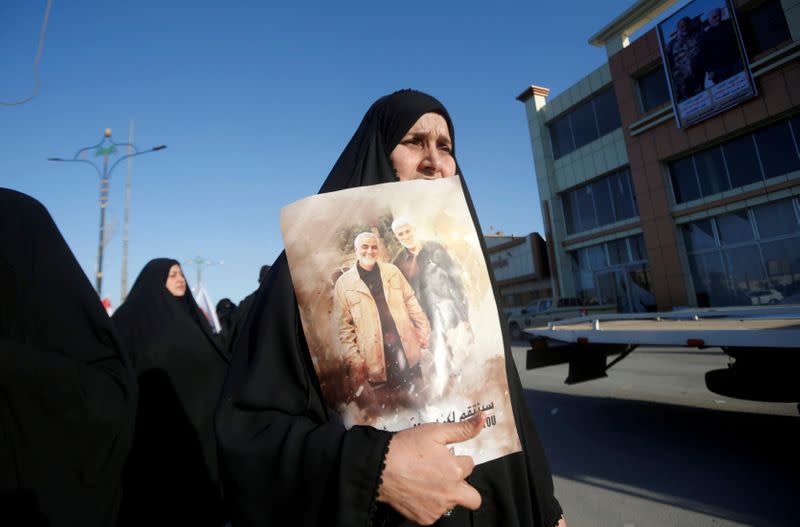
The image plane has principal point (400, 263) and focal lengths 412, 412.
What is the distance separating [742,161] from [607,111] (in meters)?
5.45

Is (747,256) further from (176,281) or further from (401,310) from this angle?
(401,310)

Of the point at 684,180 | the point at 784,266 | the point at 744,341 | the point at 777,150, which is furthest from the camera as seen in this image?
the point at 684,180

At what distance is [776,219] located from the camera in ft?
38.5

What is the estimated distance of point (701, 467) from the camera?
363 cm

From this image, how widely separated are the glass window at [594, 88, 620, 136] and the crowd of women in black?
58.1 feet

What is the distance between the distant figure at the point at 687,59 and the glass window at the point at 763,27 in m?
1.09

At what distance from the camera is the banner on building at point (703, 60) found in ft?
39.1

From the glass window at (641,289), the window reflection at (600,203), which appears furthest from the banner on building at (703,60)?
the glass window at (641,289)

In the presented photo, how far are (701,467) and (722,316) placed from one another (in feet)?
5.80

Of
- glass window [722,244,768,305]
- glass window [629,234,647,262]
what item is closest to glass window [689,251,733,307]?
glass window [722,244,768,305]

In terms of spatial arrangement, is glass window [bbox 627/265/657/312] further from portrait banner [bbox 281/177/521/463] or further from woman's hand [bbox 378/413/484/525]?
woman's hand [bbox 378/413/484/525]

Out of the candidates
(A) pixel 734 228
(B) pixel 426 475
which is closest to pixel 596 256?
(A) pixel 734 228

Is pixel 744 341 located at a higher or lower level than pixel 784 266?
lower

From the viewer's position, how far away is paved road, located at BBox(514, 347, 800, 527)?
9.64 ft
